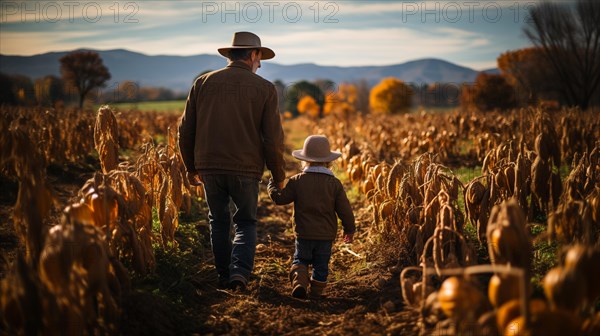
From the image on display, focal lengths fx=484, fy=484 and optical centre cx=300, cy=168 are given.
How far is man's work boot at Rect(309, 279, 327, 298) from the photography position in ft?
12.0

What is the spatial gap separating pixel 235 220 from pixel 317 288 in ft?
2.77

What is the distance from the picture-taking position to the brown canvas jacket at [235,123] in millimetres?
3711

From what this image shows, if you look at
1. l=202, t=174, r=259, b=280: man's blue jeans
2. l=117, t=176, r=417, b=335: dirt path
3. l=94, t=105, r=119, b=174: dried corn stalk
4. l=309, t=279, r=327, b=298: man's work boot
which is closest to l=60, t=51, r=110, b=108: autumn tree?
l=94, t=105, r=119, b=174: dried corn stalk

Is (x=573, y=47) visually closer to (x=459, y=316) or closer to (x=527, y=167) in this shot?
(x=527, y=167)

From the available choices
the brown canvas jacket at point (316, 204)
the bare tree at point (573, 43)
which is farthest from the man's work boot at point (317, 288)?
the bare tree at point (573, 43)


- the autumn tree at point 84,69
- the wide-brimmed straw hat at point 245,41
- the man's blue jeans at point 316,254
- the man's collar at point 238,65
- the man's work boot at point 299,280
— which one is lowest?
the man's work boot at point 299,280

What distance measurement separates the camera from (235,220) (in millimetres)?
3891

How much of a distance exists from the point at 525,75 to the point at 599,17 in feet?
23.1

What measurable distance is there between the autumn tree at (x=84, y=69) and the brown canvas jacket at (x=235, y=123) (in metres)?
60.7

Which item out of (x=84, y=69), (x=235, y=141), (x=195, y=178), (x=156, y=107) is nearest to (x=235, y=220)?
(x=195, y=178)

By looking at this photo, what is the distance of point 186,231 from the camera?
518cm

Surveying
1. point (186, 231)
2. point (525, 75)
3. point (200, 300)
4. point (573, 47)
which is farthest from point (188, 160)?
point (525, 75)

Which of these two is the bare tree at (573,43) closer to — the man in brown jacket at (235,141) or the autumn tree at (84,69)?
the man in brown jacket at (235,141)

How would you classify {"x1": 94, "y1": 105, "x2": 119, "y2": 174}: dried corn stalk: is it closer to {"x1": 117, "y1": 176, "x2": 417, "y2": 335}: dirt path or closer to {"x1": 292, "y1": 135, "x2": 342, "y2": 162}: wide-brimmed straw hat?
{"x1": 117, "y1": 176, "x2": 417, "y2": 335}: dirt path
